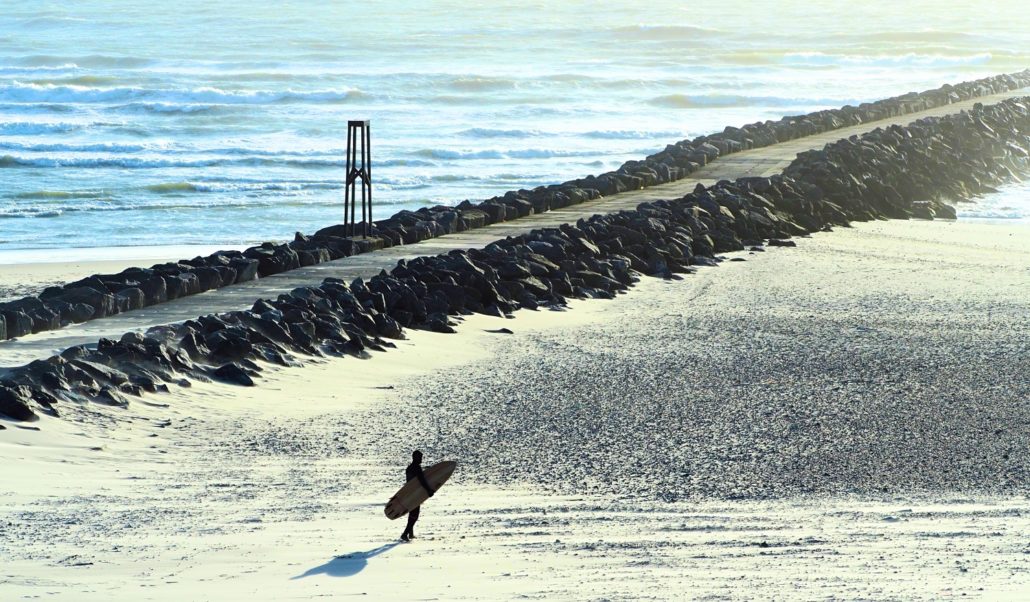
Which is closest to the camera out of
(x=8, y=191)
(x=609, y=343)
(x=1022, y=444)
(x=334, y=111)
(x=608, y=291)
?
(x=1022, y=444)

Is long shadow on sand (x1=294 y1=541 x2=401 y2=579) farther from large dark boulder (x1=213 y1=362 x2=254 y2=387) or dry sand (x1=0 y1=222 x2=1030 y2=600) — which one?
large dark boulder (x1=213 y1=362 x2=254 y2=387)

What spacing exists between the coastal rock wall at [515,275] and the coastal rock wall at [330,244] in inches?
38.0

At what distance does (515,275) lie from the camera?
12.0m

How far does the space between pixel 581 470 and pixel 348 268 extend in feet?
18.3

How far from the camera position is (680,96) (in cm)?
4697

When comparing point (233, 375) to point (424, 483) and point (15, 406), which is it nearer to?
point (15, 406)

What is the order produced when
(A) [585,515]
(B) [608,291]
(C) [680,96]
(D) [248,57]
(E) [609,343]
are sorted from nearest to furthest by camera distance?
(A) [585,515], (E) [609,343], (B) [608,291], (C) [680,96], (D) [248,57]

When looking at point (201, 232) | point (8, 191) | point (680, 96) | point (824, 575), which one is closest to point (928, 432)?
point (824, 575)

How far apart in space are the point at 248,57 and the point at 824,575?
53358mm

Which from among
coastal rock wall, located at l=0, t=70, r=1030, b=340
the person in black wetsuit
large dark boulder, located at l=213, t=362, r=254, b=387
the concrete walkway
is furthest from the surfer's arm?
coastal rock wall, located at l=0, t=70, r=1030, b=340

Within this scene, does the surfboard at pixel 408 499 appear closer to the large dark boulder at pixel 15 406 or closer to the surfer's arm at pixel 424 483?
the surfer's arm at pixel 424 483

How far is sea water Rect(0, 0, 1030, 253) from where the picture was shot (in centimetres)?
2417

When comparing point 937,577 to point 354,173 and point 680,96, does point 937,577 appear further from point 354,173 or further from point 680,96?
point 680,96

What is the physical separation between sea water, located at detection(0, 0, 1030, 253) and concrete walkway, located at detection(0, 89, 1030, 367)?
4.47 meters
